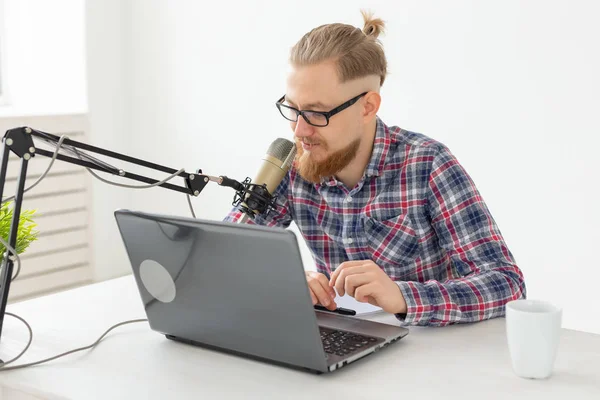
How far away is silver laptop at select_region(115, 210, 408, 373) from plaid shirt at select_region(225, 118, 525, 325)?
Answer: 392 millimetres

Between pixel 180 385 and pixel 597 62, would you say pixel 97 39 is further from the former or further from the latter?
pixel 180 385

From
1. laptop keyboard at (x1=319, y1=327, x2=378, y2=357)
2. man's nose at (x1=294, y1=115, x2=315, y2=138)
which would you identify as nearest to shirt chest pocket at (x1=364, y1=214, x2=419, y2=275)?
man's nose at (x1=294, y1=115, x2=315, y2=138)

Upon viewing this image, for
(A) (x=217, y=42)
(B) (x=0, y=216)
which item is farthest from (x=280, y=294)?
(A) (x=217, y=42)

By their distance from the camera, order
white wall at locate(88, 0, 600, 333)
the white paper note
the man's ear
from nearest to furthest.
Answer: the white paper note, the man's ear, white wall at locate(88, 0, 600, 333)

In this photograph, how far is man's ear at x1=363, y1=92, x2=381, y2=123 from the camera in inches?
74.5

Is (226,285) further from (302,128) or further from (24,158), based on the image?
(302,128)

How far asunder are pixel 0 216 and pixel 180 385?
0.49 meters

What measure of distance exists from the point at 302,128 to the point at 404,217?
0.32 meters

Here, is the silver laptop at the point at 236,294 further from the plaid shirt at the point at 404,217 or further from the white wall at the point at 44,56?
the white wall at the point at 44,56

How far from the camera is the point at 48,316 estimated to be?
1.62m

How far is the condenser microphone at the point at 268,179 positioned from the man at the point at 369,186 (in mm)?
279

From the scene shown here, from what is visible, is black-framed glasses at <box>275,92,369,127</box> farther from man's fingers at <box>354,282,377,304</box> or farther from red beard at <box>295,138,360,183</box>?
man's fingers at <box>354,282,377,304</box>

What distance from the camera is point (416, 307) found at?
4.95ft

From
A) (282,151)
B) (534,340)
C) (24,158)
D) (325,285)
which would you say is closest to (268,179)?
(282,151)
